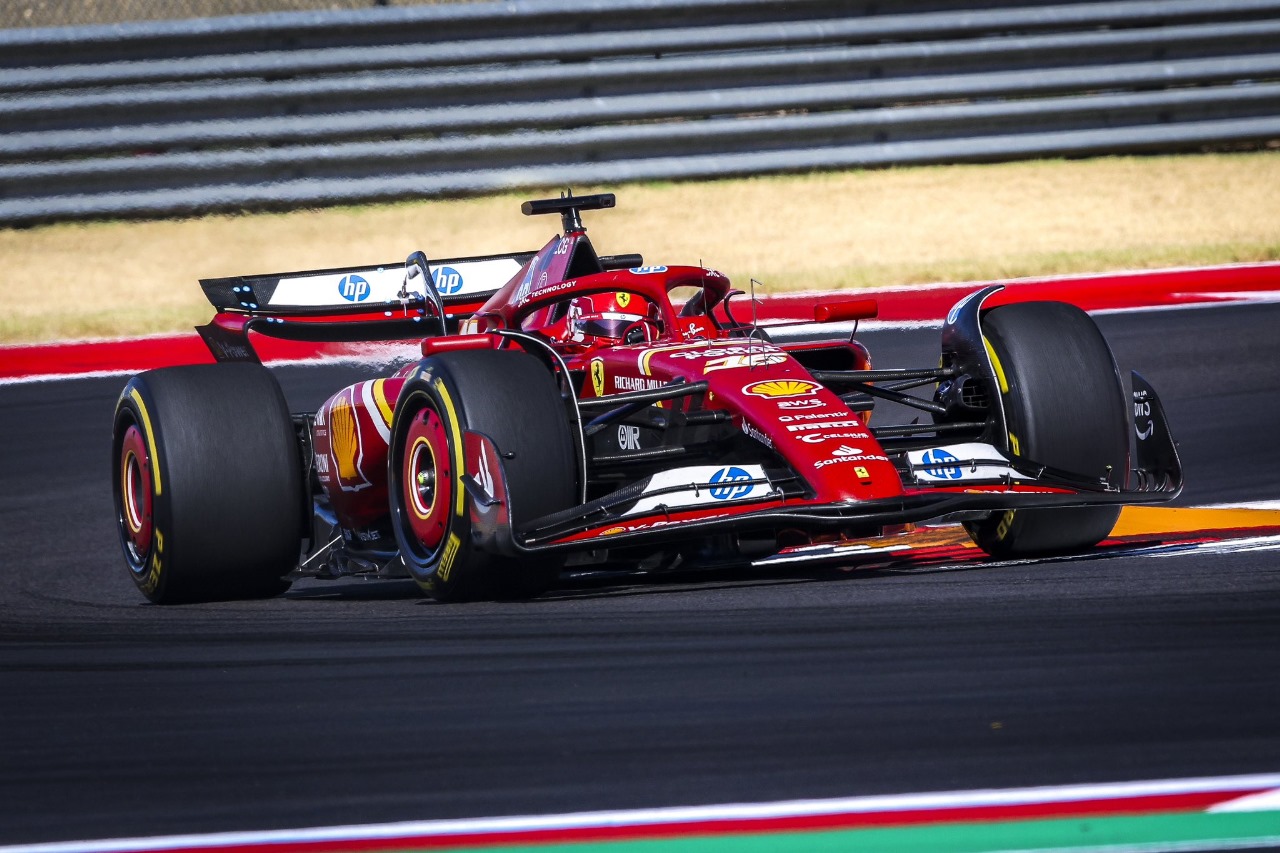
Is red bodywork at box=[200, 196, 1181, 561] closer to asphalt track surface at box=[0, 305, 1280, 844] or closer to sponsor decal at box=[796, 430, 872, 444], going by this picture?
sponsor decal at box=[796, 430, 872, 444]

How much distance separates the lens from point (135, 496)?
7.23 meters

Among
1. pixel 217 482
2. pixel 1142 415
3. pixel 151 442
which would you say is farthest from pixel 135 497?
pixel 1142 415

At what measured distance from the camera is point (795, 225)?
13.9m

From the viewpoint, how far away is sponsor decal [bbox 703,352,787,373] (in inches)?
237

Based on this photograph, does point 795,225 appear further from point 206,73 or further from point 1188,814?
point 1188,814

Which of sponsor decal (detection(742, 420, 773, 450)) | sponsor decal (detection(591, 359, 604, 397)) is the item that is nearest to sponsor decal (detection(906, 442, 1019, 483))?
sponsor decal (detection(742, 420, 773, 450))

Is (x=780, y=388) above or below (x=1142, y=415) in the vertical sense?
above

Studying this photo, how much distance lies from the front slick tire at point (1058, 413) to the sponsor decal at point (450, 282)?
2.64m

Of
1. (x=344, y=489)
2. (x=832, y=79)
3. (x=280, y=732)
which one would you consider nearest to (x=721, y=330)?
(x=344, y=489)

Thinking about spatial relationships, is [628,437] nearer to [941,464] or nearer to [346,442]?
[346,442]

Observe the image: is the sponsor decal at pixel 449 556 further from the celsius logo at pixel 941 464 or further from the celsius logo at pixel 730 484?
the celsius logo at pixel 941 464

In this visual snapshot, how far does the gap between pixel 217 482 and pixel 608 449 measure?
133 centimetres

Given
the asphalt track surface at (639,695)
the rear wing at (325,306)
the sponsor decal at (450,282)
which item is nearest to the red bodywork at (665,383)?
the rear wing at (325,306)

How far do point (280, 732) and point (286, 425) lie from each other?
269cm
